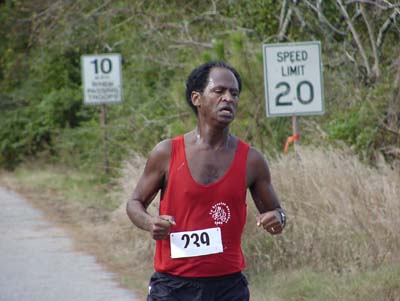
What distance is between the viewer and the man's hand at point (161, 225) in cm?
520

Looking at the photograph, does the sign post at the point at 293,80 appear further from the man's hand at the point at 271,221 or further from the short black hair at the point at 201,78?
the man's hand at the point at 271,221

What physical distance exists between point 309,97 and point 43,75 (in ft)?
75.5

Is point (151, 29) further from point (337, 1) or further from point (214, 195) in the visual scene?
point (214, 195)

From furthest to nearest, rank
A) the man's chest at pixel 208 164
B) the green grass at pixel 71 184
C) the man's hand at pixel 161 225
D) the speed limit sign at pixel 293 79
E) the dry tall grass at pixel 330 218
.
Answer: the green grass at pixel 71 184 → the speed limit sign at pixel 293 79 → the dry tall grass at pixel 330 218 → the man's chest at pixel 208 164 → the man's hand at pixel 161 225

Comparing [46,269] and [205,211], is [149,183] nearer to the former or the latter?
[205,211]

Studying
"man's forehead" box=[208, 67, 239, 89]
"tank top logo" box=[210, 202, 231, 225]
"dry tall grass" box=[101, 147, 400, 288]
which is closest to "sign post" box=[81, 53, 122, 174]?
"dry tall grass" box=[101, 147, 400, 288]

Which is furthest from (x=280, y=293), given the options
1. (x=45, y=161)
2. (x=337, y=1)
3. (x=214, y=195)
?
(x=45, y=161)

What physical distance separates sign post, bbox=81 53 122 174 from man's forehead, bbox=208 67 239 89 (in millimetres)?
16132

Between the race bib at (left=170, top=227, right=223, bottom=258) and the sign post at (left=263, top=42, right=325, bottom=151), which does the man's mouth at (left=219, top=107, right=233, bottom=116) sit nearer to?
the race bib at (left=170, top=227, right=223, bottom=258)

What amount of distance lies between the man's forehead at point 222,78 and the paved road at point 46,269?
4952 millimetres

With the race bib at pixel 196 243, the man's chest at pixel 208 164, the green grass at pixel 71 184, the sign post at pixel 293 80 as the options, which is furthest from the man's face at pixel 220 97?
the green grass at pixel 71 184

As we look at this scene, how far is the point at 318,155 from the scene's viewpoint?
1156cm

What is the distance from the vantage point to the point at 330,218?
10.4 m

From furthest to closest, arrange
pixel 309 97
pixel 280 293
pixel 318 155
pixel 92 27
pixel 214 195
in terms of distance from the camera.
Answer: pixel 92 27
pixel 309 97
pixel 318 155
pixel 280 293
pixel 214 195
